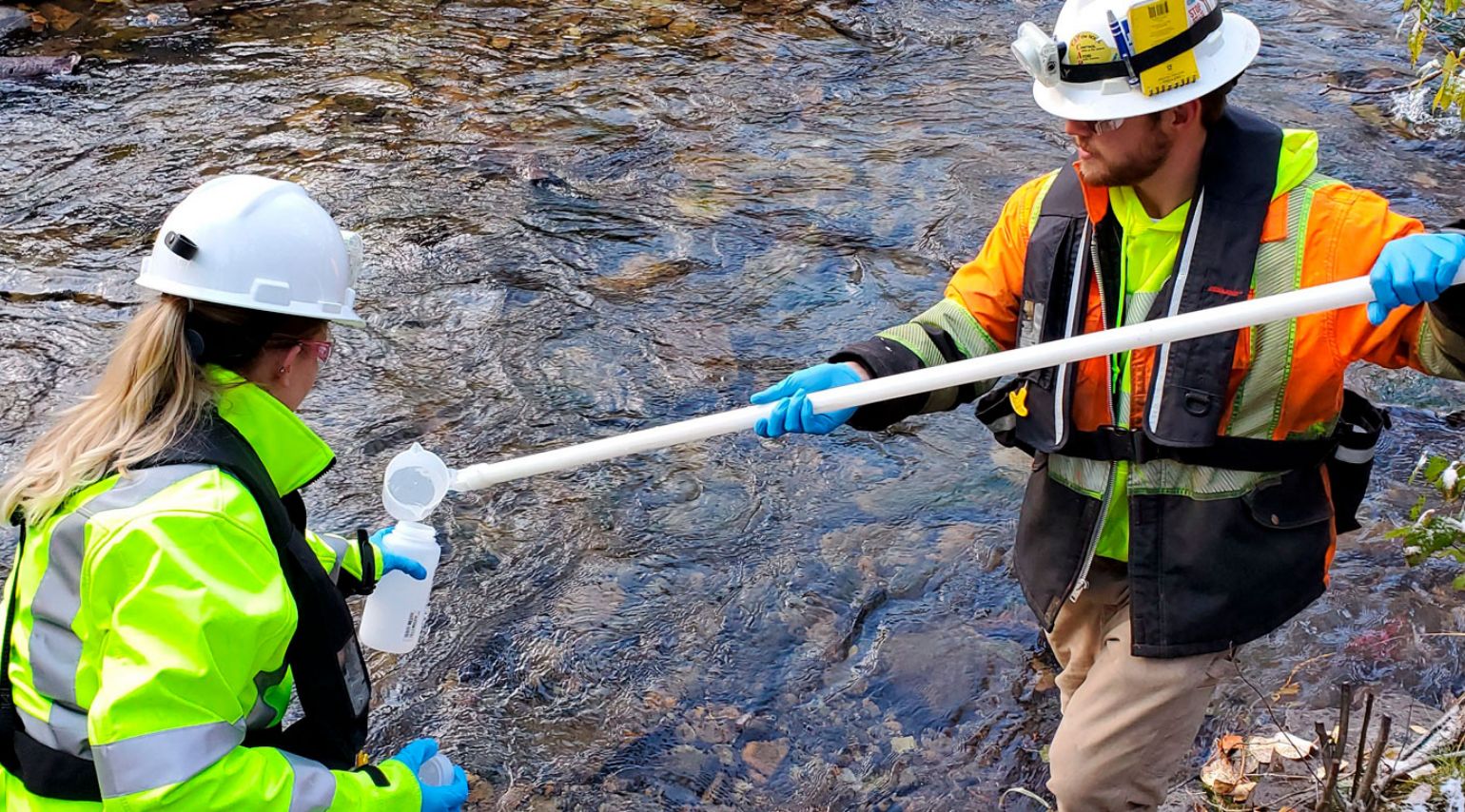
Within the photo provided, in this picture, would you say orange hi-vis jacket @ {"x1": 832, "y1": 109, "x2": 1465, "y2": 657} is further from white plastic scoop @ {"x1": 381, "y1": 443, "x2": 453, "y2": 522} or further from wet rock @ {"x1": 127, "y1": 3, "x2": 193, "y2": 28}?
wet rock @ {"x1": 127, "y1": 3, "x2": 193, "y2": 28}

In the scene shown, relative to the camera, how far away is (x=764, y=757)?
3.79 meters

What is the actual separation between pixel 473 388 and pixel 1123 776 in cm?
342

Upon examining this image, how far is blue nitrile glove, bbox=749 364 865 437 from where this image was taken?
9.43 ft

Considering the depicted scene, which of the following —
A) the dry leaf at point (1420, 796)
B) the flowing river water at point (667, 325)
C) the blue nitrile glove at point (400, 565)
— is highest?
the blue nitrile glove at point (400, 565)

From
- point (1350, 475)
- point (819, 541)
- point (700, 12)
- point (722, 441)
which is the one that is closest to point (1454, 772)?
point (1350, 475)

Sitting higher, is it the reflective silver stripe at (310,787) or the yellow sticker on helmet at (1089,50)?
the yellow sticker on helmet at (1089,50)

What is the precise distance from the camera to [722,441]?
5.28 m

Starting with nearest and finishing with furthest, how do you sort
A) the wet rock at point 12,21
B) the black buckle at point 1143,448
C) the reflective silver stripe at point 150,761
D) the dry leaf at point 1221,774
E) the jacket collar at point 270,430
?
the reflective silver stripe at point 150,761, the jacket collar at point 270,430, the black buckle at point 1143,448, the dry leaf at point 1221,774, the wet rock at point 12,21

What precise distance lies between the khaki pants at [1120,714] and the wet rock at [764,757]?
0.97 m

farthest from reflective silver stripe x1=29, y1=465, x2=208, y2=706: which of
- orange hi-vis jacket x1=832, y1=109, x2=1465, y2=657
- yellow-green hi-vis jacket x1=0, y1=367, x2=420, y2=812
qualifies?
orange hi-vis jacket x1=832, y1=109, x2=1465, y2=657

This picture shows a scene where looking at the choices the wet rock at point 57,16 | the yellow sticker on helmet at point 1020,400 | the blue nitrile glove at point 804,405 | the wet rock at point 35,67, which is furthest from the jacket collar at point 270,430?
the wet rock at point 57,16

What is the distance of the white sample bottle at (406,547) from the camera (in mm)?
2967

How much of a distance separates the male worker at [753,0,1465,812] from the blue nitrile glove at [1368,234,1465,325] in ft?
0.07

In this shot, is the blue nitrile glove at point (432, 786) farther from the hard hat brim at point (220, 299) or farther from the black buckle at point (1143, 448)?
the black buckle at point (1143, 448)
